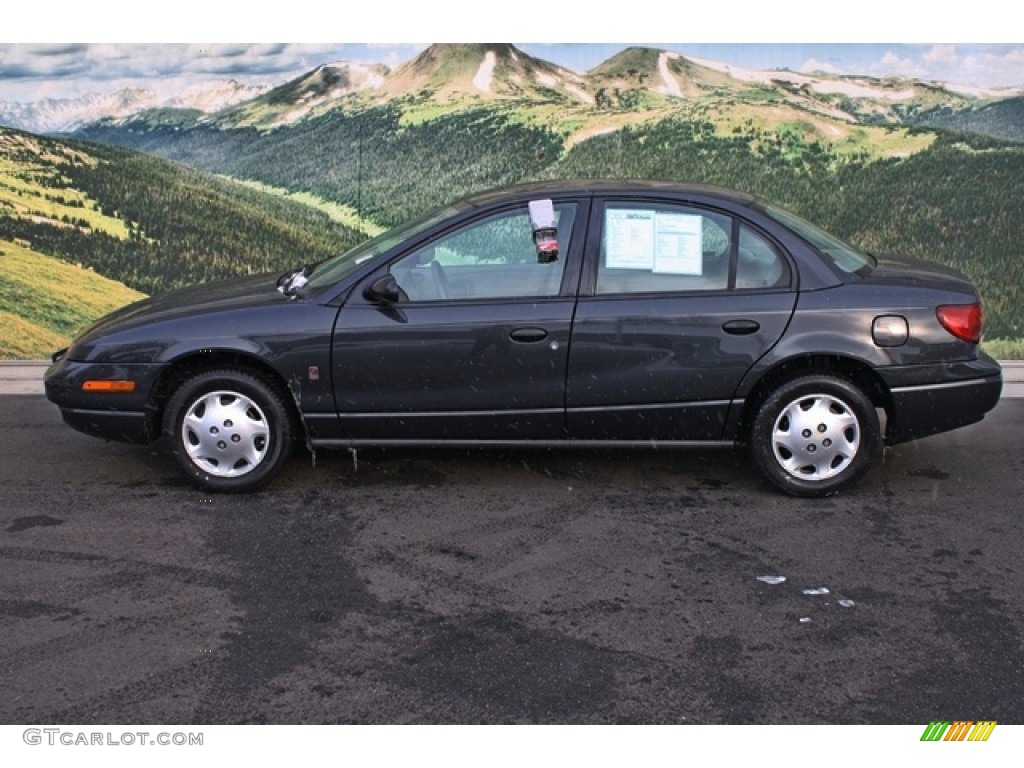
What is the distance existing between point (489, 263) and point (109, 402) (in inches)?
77.4

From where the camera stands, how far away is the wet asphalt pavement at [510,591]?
163 inches

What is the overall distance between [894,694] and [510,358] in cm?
252

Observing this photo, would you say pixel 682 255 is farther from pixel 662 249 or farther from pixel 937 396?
pixel 937 396

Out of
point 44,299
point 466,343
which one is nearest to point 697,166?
point 466,343

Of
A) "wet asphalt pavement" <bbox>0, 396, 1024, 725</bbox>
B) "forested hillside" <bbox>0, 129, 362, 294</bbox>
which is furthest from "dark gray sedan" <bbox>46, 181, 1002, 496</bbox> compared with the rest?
"forested hillside" <bbox>0, 129, 362, 294</bbox>

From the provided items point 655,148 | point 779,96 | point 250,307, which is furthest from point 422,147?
point 250,307

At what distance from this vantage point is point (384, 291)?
603 cm

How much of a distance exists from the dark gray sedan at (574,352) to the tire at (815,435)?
0.03ft

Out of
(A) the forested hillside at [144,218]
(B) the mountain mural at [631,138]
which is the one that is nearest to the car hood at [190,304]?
(A) the forested hillside at [144,218]

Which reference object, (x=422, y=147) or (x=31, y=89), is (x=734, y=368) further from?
(x=31, y=89)

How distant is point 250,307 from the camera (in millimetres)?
6195
